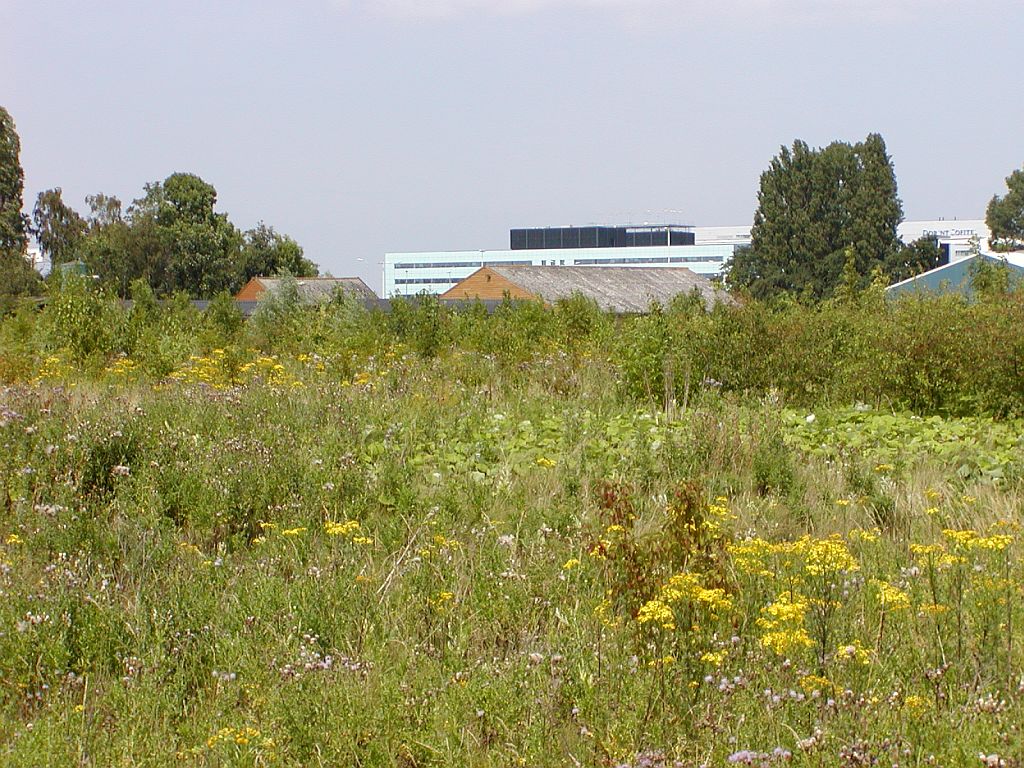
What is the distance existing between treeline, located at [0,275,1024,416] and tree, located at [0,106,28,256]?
45932mm

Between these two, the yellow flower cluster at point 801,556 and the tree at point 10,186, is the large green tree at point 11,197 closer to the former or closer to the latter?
the tree at point 10,186

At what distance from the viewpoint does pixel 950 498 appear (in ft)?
21.0

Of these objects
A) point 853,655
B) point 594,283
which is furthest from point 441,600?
point 594,283

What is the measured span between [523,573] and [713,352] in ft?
18.8

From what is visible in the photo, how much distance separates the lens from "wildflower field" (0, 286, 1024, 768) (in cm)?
351

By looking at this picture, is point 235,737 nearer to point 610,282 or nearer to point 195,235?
point 610,282

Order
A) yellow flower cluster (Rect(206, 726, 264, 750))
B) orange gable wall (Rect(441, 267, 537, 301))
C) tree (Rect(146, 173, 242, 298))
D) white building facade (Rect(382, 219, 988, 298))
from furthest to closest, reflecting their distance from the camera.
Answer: white building facade (Rect(382, 219, 988, 298)) → tree (Rect(146, 173, 242, 298)) → orange gable wall (Rect(441, 267, 537, 301)) → yellow flower cluster (Rect(206, 726, 264, 750))

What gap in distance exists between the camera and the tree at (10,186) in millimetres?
57312

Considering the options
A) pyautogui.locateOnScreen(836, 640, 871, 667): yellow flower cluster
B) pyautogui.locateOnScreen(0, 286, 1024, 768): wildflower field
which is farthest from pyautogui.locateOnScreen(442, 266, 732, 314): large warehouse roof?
pyautogui.locateOnScreen(836, 640, 871, 667): yellow flower cluster

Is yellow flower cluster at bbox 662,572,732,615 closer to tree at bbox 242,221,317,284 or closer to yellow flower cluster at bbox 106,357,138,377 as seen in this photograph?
yellow flower cluster at bbox 106,357,138,377

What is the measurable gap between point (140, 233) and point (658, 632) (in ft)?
198

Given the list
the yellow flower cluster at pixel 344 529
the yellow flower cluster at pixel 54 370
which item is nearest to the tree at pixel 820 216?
the yellow flower cluster at pixel 54 370

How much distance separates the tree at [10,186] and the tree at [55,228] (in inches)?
230

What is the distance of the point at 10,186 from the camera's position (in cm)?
5794
